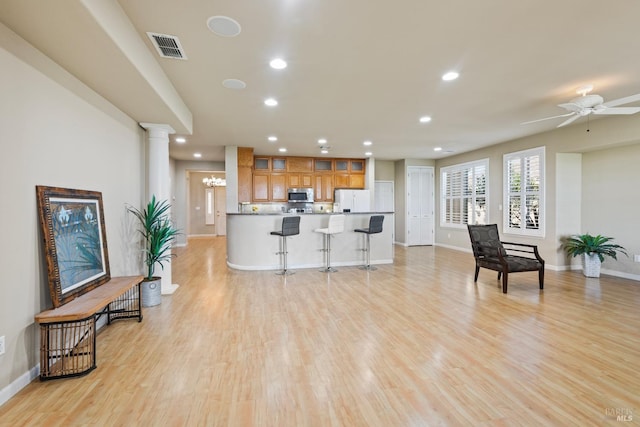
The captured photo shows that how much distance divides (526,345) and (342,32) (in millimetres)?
3179

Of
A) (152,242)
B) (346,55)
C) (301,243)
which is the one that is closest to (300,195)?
(301,243)

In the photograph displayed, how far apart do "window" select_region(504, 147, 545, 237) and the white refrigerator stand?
349 cm

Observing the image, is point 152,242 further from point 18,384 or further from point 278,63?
point 278,63

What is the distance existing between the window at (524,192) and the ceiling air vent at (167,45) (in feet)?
21.7

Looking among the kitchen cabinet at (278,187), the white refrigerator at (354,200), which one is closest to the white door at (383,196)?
the white refrigerator at (354,200)

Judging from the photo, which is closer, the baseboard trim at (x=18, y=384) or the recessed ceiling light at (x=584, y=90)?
the baseboard trim at (x=18, y=384)

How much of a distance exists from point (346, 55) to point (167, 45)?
1652mm

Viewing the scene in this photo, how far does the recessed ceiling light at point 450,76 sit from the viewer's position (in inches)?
129

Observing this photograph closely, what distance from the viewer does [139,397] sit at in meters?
1.94

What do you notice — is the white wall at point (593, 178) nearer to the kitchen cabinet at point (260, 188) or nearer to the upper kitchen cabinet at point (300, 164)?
the upper kitchen cabinet at point (300, 164)

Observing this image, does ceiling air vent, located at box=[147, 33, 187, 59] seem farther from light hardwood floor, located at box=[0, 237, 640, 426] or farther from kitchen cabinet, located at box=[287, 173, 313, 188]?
kitchen cabinet, located at box=[287, 173, 313, 188]

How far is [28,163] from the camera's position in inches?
85.2

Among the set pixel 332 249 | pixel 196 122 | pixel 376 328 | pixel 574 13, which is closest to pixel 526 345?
pixel 376 328

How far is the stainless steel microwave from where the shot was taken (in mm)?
8281
